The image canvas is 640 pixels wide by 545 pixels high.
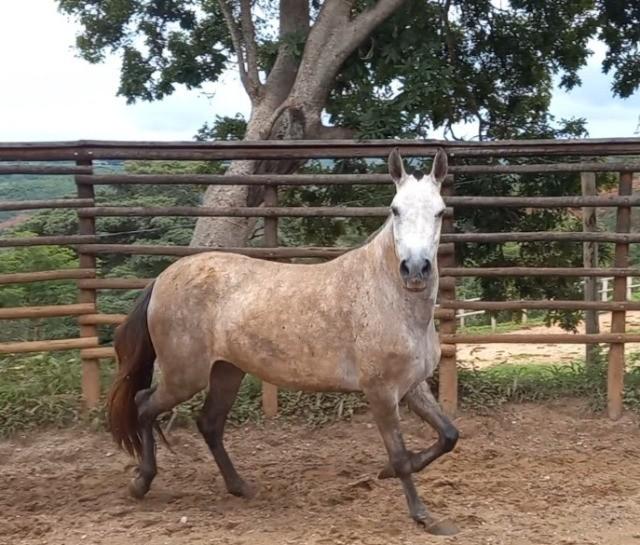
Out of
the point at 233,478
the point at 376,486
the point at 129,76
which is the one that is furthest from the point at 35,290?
the point at 376,486

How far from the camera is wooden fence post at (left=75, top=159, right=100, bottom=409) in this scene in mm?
5844

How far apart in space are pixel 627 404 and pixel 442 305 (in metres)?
1.64

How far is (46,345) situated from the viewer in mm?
5832

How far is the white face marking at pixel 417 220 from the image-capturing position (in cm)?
353

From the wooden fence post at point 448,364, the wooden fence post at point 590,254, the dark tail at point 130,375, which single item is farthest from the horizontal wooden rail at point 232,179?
the wooden fence post at point 590,254

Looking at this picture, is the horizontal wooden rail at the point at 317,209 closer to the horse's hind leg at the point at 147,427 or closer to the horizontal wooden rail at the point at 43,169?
the horizontal wooden rail at the point at 43,169

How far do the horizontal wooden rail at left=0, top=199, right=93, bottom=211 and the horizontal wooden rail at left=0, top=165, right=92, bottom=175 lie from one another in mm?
223

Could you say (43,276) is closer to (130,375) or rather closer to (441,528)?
(130,375)

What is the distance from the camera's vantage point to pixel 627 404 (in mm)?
5898

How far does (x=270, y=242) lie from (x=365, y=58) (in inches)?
125

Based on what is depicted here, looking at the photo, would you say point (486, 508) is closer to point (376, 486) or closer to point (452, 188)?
point (376, 486)

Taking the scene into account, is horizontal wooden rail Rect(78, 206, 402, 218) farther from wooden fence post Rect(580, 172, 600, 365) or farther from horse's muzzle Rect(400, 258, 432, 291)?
horse's muzzle Rect(400, 258, 432, 291)

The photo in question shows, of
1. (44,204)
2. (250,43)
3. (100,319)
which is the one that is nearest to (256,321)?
(100,319)

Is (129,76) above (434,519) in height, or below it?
above
